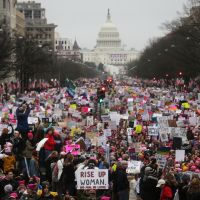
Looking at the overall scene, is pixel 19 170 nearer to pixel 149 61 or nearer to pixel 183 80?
pixel 183 80

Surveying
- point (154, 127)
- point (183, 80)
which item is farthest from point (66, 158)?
point (183, 80)

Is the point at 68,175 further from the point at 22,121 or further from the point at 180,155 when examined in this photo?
the point at 22,121

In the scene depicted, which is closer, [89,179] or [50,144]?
[89,179]

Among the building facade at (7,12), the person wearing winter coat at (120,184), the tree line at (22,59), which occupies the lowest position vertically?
the tree line at (22,59)

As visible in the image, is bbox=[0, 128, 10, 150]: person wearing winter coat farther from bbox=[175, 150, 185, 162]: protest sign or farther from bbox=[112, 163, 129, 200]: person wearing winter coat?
bbox=[112, 163, 129, 200]: person wearing winter coat

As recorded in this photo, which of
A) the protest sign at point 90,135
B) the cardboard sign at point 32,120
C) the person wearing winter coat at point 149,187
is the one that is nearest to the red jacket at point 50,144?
the person wearing winter coat at point 149,187

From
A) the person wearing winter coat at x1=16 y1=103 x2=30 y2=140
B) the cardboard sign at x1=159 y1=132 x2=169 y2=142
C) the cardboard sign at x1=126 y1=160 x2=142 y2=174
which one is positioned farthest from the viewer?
the cardboard sign at x1=159 y1=132 x2=169 y2=142

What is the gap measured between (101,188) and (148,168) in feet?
4.14

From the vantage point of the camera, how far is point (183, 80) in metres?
106

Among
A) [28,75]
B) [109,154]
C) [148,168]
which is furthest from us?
[28,75]

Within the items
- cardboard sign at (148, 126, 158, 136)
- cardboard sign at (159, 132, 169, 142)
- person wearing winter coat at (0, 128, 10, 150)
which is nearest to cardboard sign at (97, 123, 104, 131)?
cardboard sign at (148, 126, 158, 136)

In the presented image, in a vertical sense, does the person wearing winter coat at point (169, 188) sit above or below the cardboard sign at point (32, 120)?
above

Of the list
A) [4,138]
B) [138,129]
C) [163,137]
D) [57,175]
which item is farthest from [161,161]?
[138,129]

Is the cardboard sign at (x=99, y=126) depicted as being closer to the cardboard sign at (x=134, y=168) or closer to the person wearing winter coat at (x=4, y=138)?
the person wearing winter coat at (x=4, y=138)
